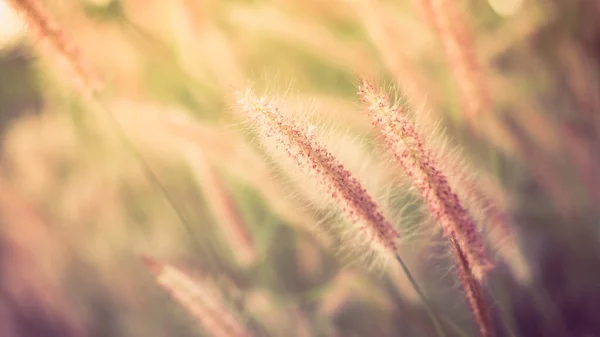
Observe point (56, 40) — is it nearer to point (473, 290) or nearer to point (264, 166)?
point (264, 166)

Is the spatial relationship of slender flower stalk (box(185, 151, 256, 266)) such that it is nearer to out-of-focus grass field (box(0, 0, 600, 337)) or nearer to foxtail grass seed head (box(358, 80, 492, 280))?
out-of-focus grass field (box(0, 0, 600, 337))

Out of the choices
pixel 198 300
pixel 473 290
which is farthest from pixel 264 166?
pixel 473 290

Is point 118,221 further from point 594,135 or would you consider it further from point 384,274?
point 594,135

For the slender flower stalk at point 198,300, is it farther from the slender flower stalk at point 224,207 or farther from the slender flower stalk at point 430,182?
the slender flower stalk at point 430,182

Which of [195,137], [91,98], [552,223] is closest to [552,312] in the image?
[552,223]

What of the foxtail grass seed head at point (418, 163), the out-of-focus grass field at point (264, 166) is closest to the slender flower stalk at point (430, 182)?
the foxtail grass seed head at point (418, 163)

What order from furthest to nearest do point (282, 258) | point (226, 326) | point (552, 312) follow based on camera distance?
point (282, 258)
point (552, 312)
point (226, 326)

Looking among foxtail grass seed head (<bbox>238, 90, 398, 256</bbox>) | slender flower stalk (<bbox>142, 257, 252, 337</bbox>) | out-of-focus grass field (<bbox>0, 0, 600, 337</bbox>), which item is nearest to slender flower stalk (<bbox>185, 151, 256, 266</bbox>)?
out-of-focus grass field (<bbox>0, 0, 600, 337</bbox>)
